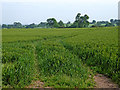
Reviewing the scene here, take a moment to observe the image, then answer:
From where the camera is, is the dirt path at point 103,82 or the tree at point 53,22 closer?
the dirt path at point 103,82

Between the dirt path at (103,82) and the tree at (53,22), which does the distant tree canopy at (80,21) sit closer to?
the tree at (53,22)

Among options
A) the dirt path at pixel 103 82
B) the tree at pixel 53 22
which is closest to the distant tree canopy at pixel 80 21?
the tree at pixel 53 22

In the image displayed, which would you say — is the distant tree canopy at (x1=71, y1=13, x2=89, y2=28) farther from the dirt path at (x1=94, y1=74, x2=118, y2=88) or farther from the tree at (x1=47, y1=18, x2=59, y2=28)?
the dirt path at (x1=94, y1=74, x2=118, y2=88)

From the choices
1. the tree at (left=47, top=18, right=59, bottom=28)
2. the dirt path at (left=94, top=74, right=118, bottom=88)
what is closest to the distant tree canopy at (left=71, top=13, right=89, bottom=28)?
the tree at (left=47, top=18, right=59, bottom=28)

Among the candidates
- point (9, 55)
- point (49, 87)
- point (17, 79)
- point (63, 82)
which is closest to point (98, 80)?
point (63, 82)

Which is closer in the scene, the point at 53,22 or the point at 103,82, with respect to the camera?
the point at 103,82

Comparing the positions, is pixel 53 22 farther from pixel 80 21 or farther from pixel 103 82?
pixel 103 82

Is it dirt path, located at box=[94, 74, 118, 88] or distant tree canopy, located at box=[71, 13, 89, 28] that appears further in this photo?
distant tree canopy, located at box=[71, 13, 89, 28]

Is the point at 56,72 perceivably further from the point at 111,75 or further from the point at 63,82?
the point at 111,75

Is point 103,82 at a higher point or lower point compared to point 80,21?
lower

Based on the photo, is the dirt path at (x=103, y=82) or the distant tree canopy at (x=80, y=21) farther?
the distant tree canopy at (x=80, y=21)

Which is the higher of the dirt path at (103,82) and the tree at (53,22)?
the tree at (53,22)

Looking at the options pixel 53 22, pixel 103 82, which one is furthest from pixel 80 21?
pixel 103 82

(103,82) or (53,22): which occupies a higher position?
(53,22)
